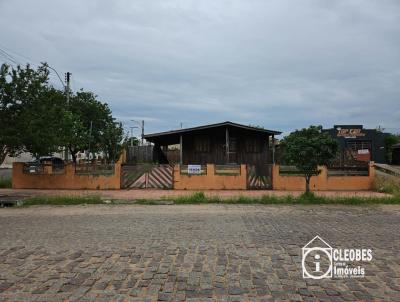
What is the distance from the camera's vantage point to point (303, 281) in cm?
573

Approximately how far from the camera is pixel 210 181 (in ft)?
72.0

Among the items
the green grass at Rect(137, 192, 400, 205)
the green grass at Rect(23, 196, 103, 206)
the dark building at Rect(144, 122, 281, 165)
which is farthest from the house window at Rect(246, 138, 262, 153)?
the green grass at Rect(23, 196, 103, 206)

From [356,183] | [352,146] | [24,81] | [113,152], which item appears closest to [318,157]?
[356,183]

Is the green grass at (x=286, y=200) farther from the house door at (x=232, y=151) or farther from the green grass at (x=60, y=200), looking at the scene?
the house door at (x=232, y=151)

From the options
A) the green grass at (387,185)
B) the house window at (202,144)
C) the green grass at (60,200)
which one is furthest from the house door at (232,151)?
the green grass at (60,200)

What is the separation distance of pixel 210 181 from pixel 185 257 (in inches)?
588

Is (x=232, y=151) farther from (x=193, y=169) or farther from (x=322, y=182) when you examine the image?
(x=322, y=182)

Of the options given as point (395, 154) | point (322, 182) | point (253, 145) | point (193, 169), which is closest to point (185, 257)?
point (193, 169)

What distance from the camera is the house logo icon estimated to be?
608 centimetres

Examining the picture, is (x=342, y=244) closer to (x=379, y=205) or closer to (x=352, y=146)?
(x=379, y=205)

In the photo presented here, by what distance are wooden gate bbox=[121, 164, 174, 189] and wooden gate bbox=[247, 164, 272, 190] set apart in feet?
13.7

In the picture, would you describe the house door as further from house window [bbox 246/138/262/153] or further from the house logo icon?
the house logo icon

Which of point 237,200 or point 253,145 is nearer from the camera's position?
point 237,200

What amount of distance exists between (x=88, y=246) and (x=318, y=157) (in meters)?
11.6
